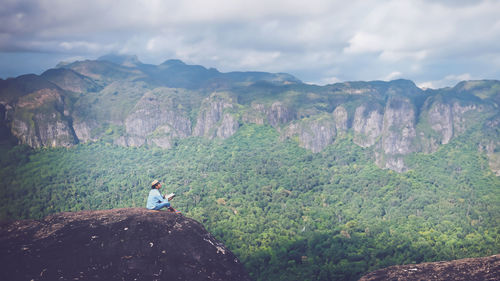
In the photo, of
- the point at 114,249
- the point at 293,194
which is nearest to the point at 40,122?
the point at 293,194

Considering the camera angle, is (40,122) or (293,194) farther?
(40,122)

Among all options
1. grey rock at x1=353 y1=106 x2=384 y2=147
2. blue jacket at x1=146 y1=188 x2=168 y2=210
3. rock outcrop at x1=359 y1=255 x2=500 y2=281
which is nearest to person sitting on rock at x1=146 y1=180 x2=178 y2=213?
blue jacket at x1=146 y1=188 x2=168 y2=210

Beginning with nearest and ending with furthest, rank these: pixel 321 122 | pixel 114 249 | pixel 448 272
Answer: pixel 114 249 < pixel 448 272 < pixel 321 122

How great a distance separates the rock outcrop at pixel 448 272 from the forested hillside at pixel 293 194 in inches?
2344

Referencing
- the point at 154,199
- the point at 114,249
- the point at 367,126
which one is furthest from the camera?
the point at 367,126

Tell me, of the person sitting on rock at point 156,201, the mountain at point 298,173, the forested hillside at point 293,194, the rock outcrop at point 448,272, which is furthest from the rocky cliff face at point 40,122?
the rock outcrop at point 448,272

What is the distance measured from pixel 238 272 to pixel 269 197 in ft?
357

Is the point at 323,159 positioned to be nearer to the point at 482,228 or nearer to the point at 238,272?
the point at 482,228

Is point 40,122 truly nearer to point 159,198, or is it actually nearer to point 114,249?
point 159,198

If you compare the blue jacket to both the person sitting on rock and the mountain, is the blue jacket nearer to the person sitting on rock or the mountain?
the person sitting on rock

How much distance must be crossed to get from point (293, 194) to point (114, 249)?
114705mm

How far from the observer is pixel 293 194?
125 m

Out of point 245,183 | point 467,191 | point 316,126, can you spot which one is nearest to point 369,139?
point 316,126

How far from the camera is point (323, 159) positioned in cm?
16012
